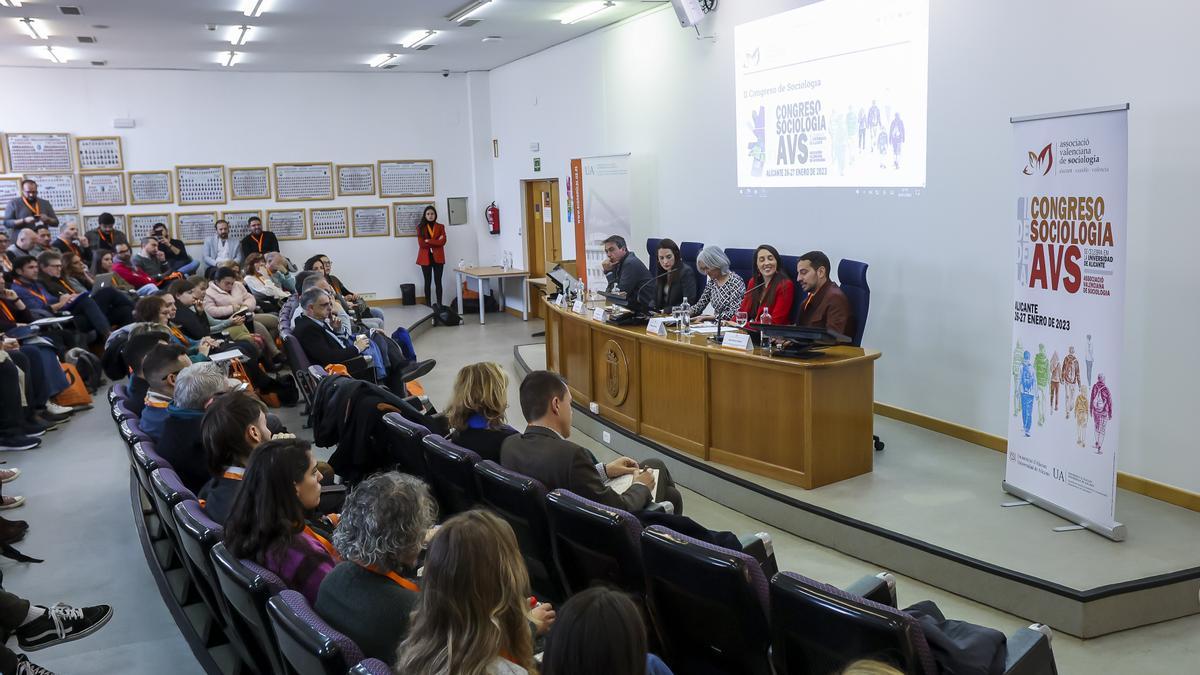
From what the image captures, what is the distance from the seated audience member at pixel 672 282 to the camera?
23.5 feet

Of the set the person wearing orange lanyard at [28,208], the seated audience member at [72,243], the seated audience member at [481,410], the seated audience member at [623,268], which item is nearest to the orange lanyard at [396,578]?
the seated audience member at [481,410]

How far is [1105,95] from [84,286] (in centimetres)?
892

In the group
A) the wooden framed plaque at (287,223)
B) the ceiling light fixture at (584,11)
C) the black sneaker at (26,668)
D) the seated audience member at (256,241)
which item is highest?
the ceiling light fixture at (584,11)

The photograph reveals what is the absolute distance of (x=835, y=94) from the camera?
6.66 metres

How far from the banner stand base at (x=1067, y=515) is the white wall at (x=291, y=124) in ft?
34.9

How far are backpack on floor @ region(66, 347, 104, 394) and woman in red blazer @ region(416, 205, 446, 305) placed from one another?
5.80 meters

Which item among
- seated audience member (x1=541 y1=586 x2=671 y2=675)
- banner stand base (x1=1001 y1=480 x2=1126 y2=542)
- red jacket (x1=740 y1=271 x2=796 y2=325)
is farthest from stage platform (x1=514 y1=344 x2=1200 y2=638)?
seated audience member (x1=541 y1=586 x2=671 y2=675)

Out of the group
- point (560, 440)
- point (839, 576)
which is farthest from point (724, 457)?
point (560, 440)

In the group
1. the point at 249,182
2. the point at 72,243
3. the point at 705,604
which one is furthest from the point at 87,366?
the point at 705,604

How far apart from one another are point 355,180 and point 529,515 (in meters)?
11.3

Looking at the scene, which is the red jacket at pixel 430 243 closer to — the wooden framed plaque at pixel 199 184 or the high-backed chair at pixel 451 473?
the wooden framed plaque at pixel 199 184

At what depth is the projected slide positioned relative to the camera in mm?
6133

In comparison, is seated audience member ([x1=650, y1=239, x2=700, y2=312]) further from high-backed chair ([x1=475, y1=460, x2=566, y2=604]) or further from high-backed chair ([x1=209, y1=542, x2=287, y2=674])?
high-backed chair ([x1=209, y1=542, x2=287, y2=674])

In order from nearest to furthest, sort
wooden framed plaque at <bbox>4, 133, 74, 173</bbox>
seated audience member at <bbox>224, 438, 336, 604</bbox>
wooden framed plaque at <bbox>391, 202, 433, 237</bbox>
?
seated audience member at <bbox>224, 438, 336, 604</bbox>
wooden framed plaque at <bbox>4, 133, 74, 173</bbox>
wooden framed plaque at <bbox>391, 202, 433, 237</bbox>
